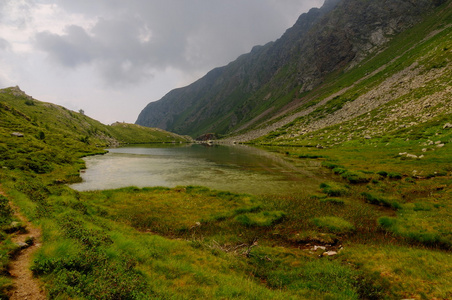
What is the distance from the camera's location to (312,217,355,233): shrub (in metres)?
19.9

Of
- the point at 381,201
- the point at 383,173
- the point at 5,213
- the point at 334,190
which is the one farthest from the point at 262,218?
the point at 383,173

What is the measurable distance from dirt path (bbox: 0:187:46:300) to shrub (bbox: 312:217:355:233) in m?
20.9

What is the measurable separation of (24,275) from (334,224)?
22.7m

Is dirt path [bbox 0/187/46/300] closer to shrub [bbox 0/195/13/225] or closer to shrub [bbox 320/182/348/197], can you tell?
shrub [bbox 0/195/13/225]

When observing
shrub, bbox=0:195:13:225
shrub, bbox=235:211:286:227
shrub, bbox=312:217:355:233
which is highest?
shrub, bbox=0:195:13:225

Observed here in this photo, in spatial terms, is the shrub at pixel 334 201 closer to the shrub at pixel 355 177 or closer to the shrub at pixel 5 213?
the shrub at pixel 355 177

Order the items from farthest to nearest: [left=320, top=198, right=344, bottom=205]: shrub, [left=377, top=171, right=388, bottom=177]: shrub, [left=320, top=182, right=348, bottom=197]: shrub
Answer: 1. [left=377, top=171, right=388, bottom=177]: shrub
2. [left=320, top=182, right=348, bottom=197]: shrub
3. [left=320, top=198, right=344, bottom=205]: shrub

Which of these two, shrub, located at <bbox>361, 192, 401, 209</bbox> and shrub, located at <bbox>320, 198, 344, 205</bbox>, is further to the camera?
shrub, located at <bbox>320, 198, 344, 205</bbox>

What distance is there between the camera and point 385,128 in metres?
80.8

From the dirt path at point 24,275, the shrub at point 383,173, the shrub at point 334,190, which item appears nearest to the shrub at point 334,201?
the shrub at point 334,190

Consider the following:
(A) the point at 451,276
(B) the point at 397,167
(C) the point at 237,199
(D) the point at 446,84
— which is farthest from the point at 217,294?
(D) the point at 446,84

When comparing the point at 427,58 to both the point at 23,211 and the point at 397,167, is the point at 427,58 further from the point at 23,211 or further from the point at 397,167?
the point at 23,211

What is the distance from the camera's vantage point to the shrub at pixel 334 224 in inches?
784

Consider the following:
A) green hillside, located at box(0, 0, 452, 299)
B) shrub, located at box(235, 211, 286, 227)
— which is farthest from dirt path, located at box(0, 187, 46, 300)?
shrub, located at box(235, 211, 286, 227)
